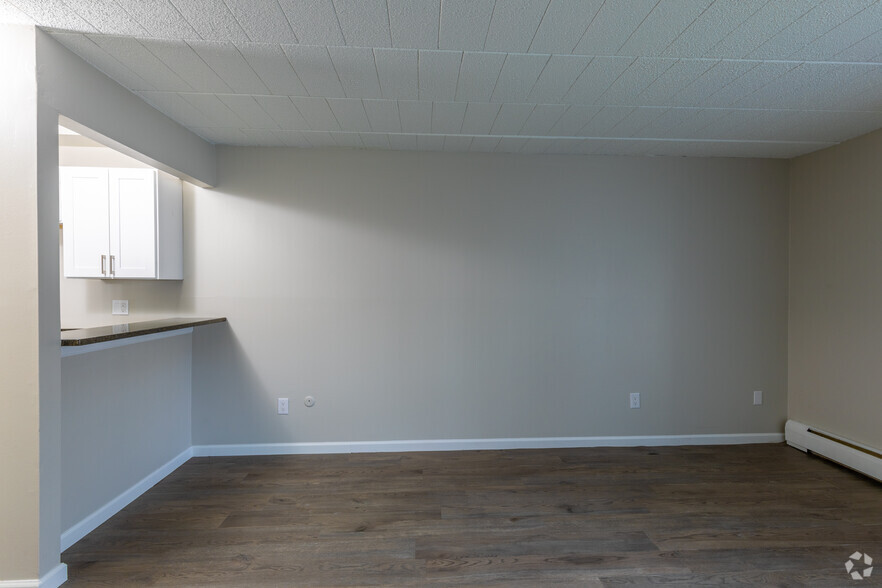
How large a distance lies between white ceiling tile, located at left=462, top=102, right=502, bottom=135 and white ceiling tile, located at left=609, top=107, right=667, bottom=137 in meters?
0.82

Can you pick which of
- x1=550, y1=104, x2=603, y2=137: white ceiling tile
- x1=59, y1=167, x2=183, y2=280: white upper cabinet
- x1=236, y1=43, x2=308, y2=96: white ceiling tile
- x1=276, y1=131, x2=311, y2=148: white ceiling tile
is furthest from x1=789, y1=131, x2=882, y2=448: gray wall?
x1=59, y1=167, x2=183, y2=280: white upper cabinet

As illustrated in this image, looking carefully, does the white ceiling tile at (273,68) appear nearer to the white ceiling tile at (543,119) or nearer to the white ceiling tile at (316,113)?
the white ceiling tile at (316,113)

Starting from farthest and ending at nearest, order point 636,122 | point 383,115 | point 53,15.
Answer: point 636,122 < point 383,115 < point 53,15

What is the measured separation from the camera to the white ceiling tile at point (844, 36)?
1.72m

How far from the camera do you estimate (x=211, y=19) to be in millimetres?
1771

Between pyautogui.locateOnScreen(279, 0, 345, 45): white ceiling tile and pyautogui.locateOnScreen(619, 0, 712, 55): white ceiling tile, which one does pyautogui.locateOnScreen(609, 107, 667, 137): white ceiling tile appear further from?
pyautogui.locateOnScreen(279, 0, 345, 45): white ceiling tile

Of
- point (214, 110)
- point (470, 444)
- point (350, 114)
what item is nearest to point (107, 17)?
point (214, 110)

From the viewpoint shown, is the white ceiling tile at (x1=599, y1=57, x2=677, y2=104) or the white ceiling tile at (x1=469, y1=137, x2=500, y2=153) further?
the white ceiling tile at (x1=469, y1=137, x2=500, y2=153)

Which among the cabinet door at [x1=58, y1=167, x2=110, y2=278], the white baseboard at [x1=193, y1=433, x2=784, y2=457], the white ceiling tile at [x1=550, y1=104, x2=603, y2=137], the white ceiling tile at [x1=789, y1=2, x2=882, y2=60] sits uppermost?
the white ceiling tile at [x1=550, y1=104, x2=603, y2=137]

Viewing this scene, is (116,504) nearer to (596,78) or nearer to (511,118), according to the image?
(511,118)

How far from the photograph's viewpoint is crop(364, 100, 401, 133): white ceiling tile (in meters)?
2.57

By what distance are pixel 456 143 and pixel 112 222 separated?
233cm

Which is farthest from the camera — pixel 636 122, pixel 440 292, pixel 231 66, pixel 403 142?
pixel 440 292

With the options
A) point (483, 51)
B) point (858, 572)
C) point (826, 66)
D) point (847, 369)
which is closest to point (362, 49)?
point (483, 51)
